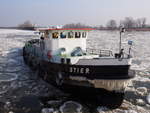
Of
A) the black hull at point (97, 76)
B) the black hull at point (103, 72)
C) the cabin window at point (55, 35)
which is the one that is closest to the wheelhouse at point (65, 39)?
the cabin window at point (55, 35)

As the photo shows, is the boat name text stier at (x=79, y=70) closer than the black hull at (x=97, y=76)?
No

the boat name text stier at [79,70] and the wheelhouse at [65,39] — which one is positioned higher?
the wheelhouse at [65,39]

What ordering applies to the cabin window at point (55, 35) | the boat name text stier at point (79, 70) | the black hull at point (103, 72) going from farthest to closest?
the cabin window at point (55, 35)
the boat name text stier at point (79, 70)
the black hull at point (103, 72)

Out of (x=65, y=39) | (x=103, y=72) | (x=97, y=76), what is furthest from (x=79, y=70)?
(x=65, y=39)

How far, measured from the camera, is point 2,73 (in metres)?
13.3

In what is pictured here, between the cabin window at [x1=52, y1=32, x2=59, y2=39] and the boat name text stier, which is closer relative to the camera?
the boat name text stier

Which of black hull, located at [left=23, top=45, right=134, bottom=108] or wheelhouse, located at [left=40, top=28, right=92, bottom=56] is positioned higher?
wheelhouse, located at [left=40, top=28, right=92, bottom=56]

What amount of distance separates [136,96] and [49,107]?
441cm

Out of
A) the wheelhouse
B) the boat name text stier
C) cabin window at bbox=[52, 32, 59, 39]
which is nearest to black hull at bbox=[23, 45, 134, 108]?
the boat name text stier

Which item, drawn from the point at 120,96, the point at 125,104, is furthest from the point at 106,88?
the point at 125,104

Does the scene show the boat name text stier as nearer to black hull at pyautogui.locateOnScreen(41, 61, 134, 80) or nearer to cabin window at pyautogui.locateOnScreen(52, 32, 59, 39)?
black hull at pyautogui.locateOnScreen(41, 61, 134, 80)

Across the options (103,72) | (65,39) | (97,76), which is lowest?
(97,76)

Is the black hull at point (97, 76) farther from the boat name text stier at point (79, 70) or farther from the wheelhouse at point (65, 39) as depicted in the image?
the wheelhouse at point (65, 39)

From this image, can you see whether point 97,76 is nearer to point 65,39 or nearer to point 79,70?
point 79,70
